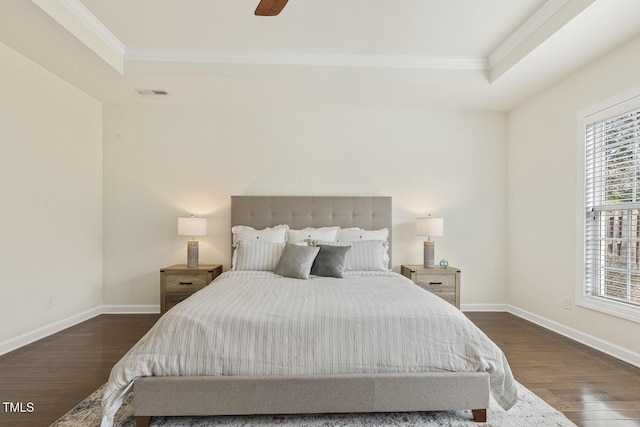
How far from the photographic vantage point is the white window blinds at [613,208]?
2934 millimetres

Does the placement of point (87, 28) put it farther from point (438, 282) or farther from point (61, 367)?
point (438, 282)

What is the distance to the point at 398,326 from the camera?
6.66ft

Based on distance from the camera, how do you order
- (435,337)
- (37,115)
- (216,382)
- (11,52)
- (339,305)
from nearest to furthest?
(216,382) → (435,337) → (339,305) → (11,52) → (37,115)

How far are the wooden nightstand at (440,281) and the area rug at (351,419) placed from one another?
1890mm

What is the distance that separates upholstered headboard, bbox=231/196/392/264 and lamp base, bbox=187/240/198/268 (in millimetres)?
499

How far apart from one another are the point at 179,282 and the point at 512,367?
327 cm

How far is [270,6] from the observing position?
6.51 feet

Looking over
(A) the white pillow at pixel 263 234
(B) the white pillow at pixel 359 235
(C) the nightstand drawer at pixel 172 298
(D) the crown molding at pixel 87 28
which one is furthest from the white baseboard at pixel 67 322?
(D) the crown molding at pixel 87 28

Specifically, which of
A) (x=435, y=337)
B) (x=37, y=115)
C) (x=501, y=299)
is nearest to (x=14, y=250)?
(x=37, y=115)

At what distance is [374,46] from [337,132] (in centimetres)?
124

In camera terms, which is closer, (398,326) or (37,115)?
(398,326)

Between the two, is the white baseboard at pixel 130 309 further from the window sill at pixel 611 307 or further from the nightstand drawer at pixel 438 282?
the window sill at pixel 611 307

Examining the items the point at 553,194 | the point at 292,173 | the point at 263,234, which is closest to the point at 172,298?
the point at 263,234

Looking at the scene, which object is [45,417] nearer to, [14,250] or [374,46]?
[14,250]
